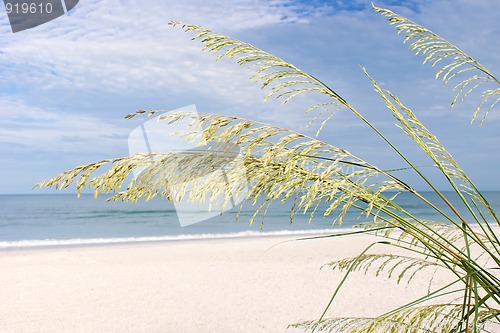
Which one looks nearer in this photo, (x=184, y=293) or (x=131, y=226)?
(x=184, y=293)

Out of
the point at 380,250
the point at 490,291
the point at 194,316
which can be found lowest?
the point at 380,250

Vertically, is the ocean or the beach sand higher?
the beach sand

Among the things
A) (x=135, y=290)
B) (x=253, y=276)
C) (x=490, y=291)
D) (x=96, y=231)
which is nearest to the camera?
(x=490, y=291)

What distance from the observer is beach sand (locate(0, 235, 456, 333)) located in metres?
6.23

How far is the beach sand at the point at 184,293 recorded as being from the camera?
20.5 feet

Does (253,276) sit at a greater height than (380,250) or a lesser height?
greater

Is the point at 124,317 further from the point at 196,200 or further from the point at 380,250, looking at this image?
the point at 380,250

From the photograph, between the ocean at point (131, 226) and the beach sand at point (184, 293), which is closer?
the beach sand at point (184, 293)

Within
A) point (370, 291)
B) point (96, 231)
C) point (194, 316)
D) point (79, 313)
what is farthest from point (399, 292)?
point (96, 231)

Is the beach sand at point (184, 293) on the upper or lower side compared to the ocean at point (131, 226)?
upper

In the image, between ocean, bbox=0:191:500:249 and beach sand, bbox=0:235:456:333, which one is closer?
beach sand, bbox=0:235:456:333

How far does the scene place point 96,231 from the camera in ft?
88.1

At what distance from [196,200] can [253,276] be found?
6.90 meters

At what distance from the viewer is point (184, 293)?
25.7 ft
